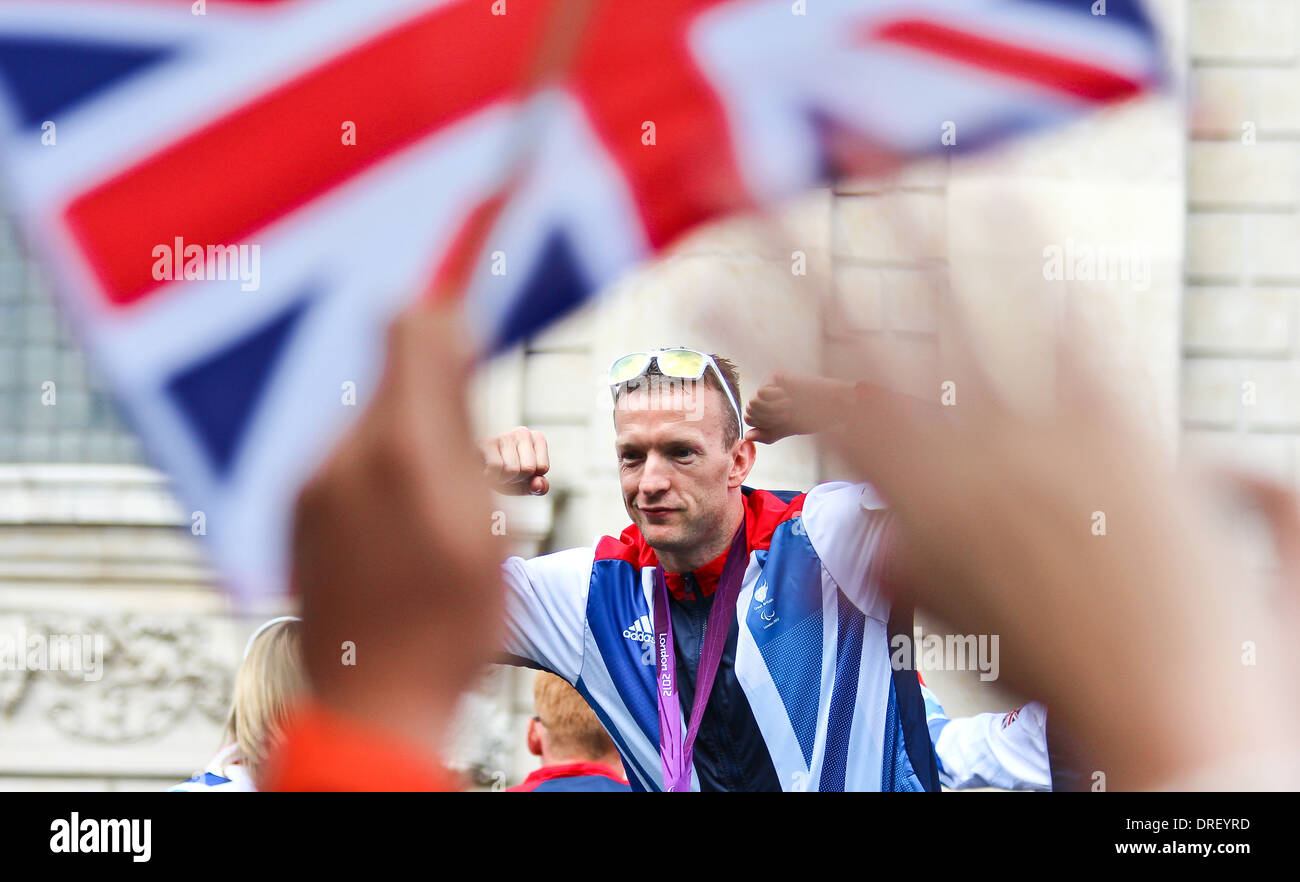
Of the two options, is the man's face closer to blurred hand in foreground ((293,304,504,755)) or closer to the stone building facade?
the stone building facade

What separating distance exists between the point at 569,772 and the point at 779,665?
1.54 ft

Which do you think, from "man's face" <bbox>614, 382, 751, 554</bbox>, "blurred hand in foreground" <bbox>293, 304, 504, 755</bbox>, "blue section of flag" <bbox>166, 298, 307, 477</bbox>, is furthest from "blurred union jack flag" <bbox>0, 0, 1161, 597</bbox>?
"blurred hand in foreground" <bbox>293, 304, 504, 755</bbox>

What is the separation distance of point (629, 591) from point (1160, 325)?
1.53 metres

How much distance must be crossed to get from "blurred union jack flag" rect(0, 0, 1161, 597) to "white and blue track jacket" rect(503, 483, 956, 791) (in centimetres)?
67

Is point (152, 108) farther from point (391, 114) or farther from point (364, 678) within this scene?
point (364, 678)

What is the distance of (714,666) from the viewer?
2.40m

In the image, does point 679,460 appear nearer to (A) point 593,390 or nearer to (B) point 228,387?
(A) point 593,390

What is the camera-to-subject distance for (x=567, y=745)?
246 centimetres

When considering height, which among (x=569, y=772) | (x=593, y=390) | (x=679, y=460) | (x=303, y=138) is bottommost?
(x=569, y=772)

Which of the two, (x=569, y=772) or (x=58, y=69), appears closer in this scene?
(x=569, y=772)

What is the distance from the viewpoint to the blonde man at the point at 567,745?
2.33 meters

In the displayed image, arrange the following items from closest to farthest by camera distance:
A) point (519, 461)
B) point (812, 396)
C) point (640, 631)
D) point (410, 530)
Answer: point (410, 530)
point (812, 396)
point (519, 461)
point (640, 631)
